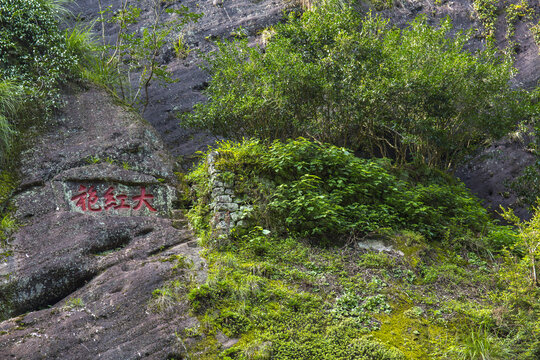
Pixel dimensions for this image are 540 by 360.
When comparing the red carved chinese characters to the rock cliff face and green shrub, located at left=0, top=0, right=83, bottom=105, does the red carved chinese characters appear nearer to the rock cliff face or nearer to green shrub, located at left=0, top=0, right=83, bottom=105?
green shrub, located at left=0, top=0, right=83, bottom=105

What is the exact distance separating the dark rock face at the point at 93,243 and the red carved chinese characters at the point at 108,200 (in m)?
0.02

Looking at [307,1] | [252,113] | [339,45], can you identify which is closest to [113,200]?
[252,113]

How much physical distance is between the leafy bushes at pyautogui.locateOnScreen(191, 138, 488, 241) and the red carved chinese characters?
100 cm

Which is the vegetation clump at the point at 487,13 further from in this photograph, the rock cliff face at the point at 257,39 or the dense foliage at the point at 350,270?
the dense foliage at the point at 350,270

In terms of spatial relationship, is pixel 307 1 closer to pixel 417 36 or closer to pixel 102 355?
pixel 417 36

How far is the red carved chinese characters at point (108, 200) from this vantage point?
24.1 ft

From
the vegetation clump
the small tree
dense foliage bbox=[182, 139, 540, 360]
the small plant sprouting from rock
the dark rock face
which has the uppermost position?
the small tree

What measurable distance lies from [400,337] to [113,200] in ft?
16.6

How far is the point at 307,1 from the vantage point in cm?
1377

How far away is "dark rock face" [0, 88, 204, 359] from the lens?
17.0ft

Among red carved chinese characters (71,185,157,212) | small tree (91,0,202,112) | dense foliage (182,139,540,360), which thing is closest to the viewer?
dense foliage (182,139,540,360)

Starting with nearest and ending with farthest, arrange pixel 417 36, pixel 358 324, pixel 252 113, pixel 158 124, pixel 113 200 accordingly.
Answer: pixel 358 324
pixel 113 200
pixel 252 113
pixel 417 36
pixel 158 124

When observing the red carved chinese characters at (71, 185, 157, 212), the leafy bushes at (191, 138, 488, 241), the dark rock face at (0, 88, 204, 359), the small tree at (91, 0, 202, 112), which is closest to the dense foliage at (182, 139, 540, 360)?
the leafy bushes at (191, 138, 488, 241)

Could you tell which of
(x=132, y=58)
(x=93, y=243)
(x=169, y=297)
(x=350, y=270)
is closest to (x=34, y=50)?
(x=132, y=58)
